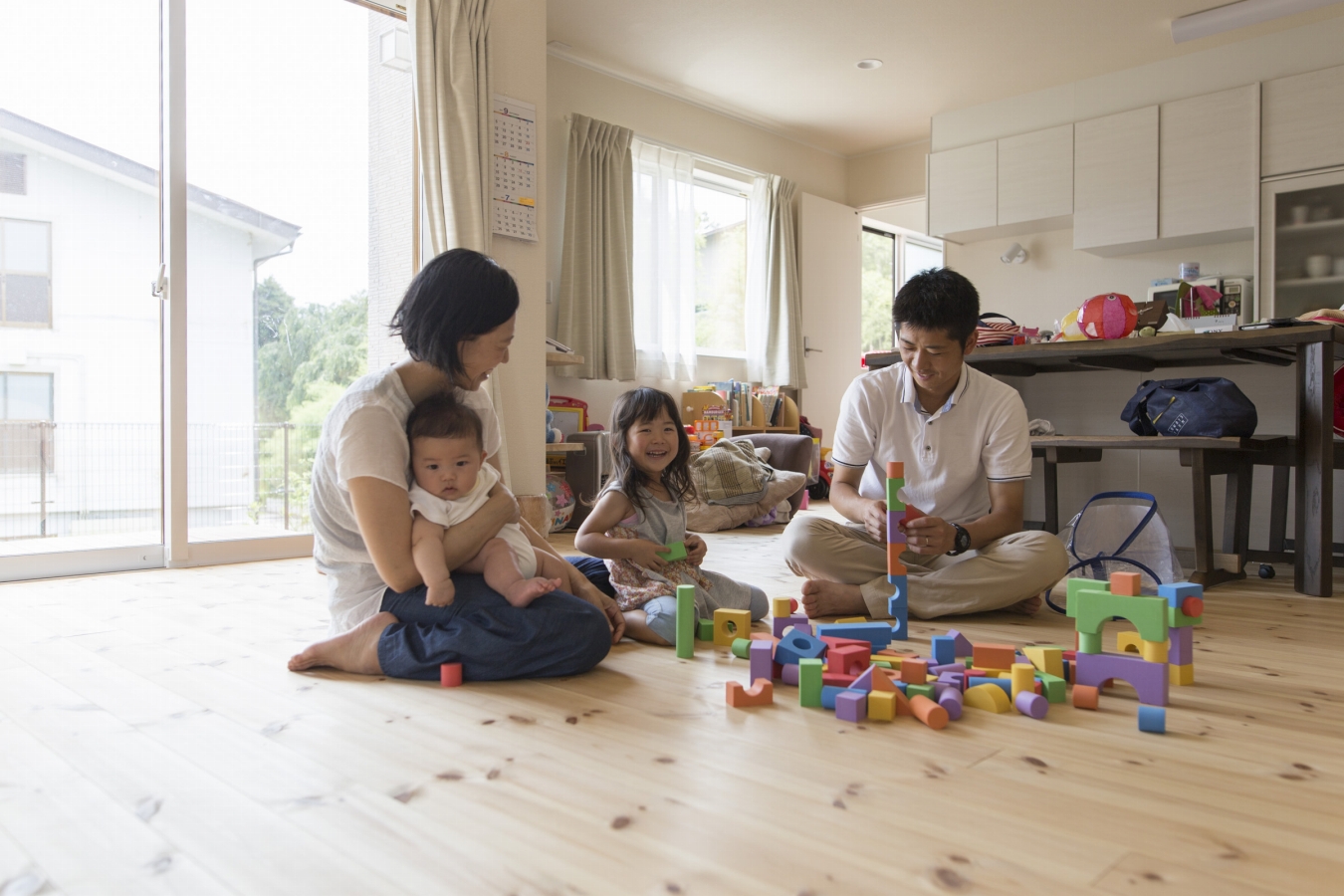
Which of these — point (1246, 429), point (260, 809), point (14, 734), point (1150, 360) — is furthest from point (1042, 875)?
point (1150, 360)

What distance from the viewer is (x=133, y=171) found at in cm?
312

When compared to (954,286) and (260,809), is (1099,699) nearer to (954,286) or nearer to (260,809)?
(954,286)

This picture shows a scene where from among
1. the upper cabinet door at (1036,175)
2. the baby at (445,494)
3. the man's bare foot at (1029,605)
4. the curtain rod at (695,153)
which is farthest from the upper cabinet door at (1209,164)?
the baby at (445,494)

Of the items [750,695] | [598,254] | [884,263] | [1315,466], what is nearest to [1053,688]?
[750,695]

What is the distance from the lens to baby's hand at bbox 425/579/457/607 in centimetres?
155

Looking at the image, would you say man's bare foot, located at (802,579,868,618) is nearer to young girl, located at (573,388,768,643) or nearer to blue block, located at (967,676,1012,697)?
young girl, located at (573,388,768,643)

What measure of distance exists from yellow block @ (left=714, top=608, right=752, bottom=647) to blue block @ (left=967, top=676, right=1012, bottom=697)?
505mm

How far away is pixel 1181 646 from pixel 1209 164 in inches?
170

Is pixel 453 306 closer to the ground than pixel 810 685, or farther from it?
farther from it

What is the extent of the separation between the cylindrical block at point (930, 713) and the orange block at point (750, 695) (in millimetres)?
230

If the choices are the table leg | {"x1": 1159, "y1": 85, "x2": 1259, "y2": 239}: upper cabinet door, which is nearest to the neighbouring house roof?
the table leg

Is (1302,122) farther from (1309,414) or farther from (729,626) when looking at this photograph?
(729,626)

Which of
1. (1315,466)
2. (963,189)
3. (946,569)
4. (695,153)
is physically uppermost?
(695,153)

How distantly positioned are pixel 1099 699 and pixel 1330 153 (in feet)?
14.7
